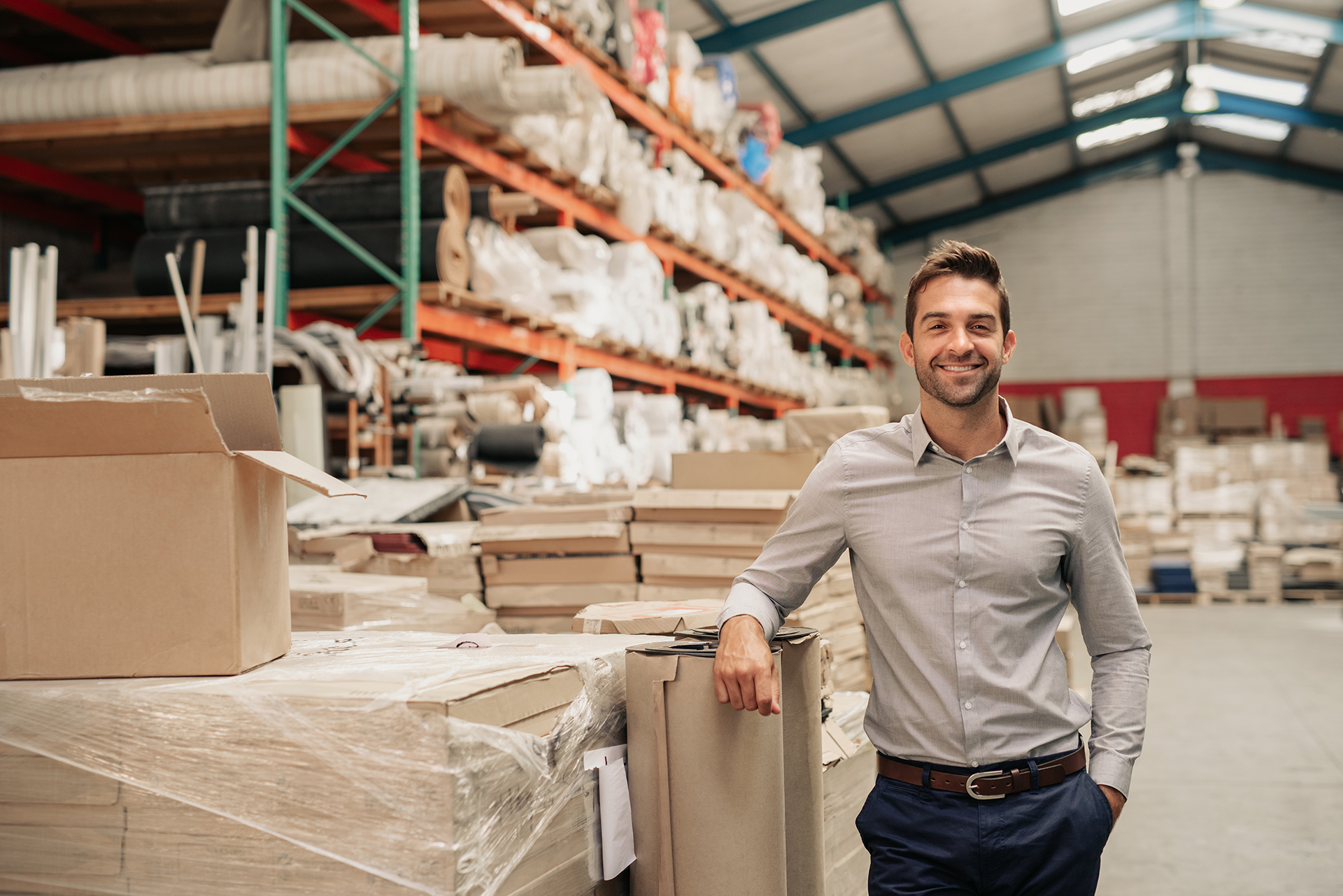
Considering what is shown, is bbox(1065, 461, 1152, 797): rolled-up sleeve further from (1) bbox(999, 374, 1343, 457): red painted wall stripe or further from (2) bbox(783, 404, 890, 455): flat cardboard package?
(1) bbox(999, 374, 1343, 457): red painted wall stripe

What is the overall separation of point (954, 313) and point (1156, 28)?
41.0ft

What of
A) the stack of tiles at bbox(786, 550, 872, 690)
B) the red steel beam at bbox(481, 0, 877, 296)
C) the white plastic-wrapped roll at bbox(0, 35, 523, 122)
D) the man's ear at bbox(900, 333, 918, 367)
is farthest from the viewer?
the red steel beam at bbox(481, 0, 877, 296)

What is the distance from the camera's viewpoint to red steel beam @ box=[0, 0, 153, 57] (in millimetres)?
6007

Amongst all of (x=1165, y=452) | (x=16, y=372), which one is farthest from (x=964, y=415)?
(x=1165, y=452)

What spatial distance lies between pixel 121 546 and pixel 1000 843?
4.88 feet

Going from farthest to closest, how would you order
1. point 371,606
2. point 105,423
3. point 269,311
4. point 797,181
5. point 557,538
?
point 797,181
point 269,311
point 557,538
point 371,606
point 105,423

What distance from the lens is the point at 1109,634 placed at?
6.54 ft

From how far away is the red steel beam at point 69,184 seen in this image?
649 cm

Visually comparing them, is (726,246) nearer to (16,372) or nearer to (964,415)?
(16,372)

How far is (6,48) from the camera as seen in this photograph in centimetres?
684

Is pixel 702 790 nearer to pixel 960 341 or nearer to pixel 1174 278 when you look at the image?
pixel 960 341

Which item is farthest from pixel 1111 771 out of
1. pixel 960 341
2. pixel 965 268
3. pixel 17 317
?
pixel 17 317

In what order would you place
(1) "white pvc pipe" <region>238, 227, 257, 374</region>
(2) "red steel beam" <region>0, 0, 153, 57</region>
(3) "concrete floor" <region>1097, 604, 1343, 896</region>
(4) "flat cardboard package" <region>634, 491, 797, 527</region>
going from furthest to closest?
(2) "red steel beam" <region>0, 0, 153, 57</region>, (1) "white pvc pipe" <region>238, 227, 257, 374</region>, (3) "concrete floor" <region>1097, 604, 1343, 896</region>, (4) "flat cardboard package" <region>634, 491, 797, 527</region>

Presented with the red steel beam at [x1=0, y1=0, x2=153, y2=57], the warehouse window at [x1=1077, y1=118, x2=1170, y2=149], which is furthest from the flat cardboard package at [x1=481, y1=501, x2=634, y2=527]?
the warehouse window at [x1=1077, y1=118, x2=1170, y2=149]
